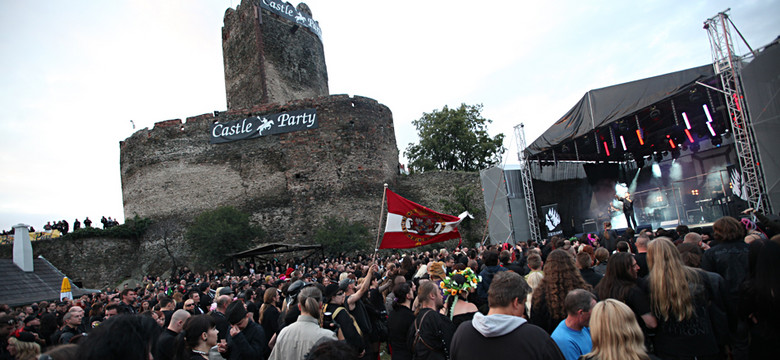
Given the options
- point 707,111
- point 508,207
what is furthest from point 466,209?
point 707,111

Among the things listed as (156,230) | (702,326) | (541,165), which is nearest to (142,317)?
(702,326)

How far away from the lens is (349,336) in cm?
430

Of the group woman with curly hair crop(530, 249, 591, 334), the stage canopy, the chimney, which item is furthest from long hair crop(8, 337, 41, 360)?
the chimney

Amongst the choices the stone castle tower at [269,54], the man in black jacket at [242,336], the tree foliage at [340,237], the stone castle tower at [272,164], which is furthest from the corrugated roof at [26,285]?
the man in black jacket at [242,336]

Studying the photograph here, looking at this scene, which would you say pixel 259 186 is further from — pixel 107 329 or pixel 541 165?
pixel 107 329

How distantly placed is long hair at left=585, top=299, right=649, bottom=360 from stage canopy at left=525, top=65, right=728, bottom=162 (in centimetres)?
1192

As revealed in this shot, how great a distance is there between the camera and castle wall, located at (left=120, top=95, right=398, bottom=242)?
2461 centimetres

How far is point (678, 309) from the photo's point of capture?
3.27 meters

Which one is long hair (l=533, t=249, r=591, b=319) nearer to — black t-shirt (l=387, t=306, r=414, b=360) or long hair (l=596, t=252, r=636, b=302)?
long hair (l=596, t=252, r=636, b=302)

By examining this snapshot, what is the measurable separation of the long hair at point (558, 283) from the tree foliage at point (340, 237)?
60.6ft

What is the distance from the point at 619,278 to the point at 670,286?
36cm

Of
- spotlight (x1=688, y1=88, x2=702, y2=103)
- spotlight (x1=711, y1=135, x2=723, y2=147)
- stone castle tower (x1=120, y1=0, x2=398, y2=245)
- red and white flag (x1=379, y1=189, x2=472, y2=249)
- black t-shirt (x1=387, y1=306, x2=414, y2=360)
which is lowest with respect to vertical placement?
black t-shirt (x1=387, y1=306, x2=414, y2=360)

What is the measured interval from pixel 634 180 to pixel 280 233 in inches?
688

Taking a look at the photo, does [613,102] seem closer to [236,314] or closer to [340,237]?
[340,237]
